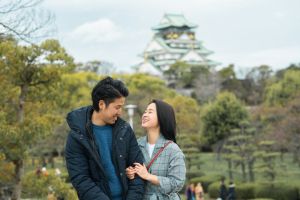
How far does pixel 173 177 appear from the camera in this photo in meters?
2.42

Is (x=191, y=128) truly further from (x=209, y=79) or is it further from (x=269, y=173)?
(x=209, y=79)

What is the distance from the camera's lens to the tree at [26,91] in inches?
199

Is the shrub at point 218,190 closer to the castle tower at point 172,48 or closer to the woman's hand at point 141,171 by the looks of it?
the woman's hand at point 141,171

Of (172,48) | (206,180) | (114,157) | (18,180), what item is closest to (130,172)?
(114,157)

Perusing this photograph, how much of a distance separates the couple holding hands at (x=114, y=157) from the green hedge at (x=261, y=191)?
11.9 metres

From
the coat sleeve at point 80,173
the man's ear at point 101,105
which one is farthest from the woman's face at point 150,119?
the coat sleeve at point 80,173

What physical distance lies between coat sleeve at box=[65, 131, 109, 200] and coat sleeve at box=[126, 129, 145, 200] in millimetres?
193

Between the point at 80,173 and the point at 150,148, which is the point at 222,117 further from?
the point at 80,173

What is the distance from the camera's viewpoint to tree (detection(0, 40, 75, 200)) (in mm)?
5059

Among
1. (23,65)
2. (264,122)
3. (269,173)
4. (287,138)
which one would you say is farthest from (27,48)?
(264,122)

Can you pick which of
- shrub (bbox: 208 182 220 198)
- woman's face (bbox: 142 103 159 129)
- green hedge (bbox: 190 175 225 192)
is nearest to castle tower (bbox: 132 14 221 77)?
green hedge (bbox: 190 175 225 192)

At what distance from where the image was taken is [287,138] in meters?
14.6

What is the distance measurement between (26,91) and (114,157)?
3915 millimetres

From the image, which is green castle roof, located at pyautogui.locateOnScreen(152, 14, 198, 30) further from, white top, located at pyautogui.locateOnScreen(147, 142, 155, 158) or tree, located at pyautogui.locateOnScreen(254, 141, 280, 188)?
white top, located at pyautogui.locateOnScreen(147, 142, 155, 158)
